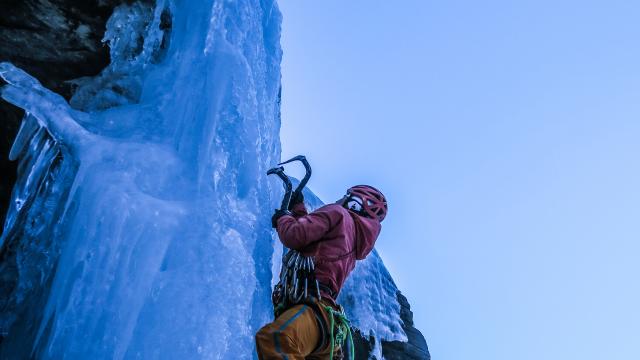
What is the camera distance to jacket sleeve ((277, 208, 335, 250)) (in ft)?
9.86

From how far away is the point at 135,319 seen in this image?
285 centimetres

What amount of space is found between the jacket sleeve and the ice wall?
433mm

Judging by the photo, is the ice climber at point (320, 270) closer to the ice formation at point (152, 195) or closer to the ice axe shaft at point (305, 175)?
the ice axe shaft at point (305, 175)

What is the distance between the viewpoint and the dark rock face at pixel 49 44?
468cm

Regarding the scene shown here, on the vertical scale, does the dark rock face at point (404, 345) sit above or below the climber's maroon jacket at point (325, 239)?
below

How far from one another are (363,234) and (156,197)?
134 cm

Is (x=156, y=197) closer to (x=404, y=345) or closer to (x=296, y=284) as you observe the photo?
(x=296, y=284)

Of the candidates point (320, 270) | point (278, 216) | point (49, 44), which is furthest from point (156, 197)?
point (49, 44)

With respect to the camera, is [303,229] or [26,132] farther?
[26,132]

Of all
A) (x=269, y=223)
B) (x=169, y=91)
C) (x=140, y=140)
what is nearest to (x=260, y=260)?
(x=269, y=223)

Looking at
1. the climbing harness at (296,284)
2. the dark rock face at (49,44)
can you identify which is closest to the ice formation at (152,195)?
the dark rock face at (49,44)

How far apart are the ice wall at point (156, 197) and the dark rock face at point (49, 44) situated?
0.82 feet

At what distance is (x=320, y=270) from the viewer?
3049 millimetres

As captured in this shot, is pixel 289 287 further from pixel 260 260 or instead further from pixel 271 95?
pixel 271 95
